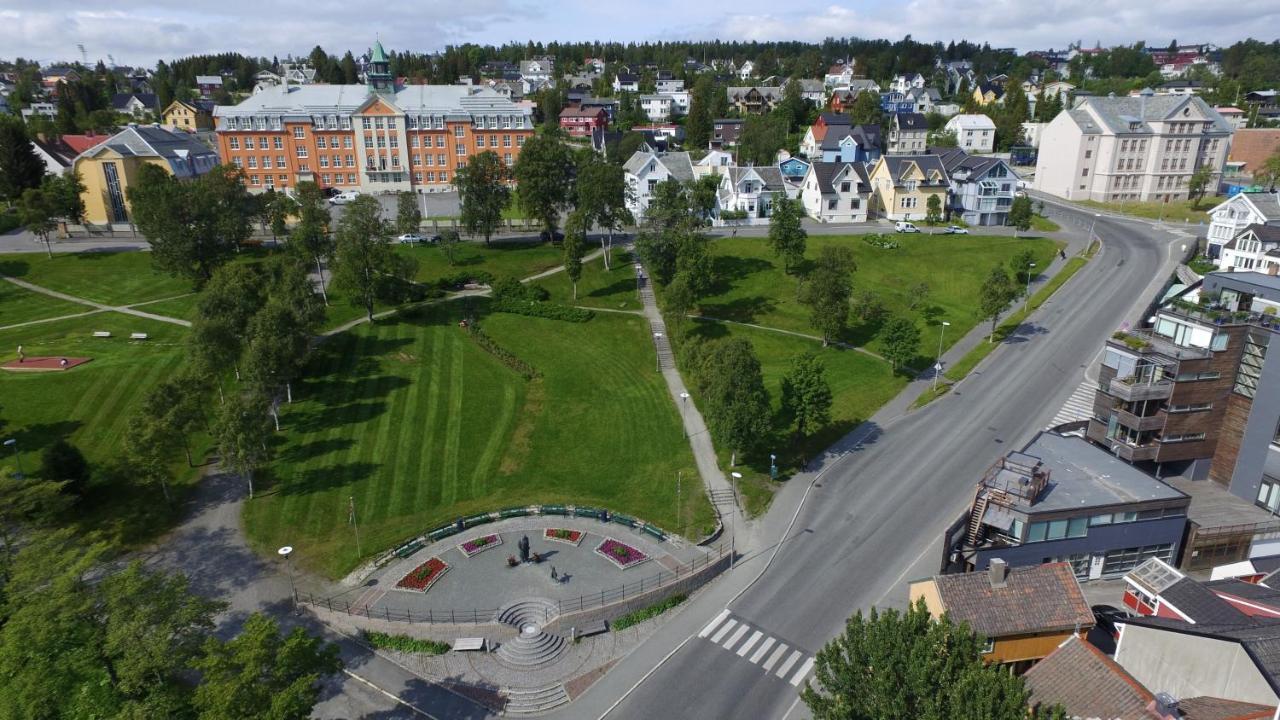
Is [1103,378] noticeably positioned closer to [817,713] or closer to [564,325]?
[817,713]

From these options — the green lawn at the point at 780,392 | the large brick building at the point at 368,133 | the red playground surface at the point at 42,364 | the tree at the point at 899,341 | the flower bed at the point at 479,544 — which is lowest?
the flower bed at the point at 479,544

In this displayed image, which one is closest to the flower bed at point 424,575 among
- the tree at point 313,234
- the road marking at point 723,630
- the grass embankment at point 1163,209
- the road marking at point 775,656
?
the road marking at point 723,630

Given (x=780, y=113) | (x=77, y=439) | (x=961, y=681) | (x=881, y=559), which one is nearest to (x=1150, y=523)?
(x=881, y=559)

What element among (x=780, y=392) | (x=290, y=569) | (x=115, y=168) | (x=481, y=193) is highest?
(x=115, y=168)

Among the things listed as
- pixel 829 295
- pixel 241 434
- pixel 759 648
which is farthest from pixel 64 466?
pixel 829 295

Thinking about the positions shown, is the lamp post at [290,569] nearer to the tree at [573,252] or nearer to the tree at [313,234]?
the tree at [313,234]

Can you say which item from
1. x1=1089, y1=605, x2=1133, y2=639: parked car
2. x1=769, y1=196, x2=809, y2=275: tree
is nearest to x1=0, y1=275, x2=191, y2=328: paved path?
x1=769, y1=196, x2=809, y2=275: tree

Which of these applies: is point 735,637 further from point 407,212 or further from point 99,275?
point 99,275
